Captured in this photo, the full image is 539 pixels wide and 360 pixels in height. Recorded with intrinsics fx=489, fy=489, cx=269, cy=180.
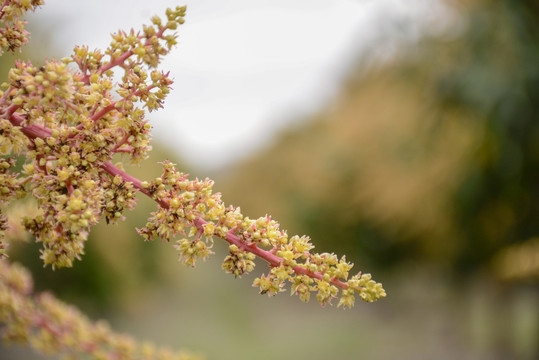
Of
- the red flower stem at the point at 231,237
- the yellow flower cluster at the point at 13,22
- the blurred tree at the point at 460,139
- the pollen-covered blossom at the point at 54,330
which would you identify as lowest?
the pollen-covered blossom at the point at 54,330

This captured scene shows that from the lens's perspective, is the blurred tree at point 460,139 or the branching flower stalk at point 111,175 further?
the blurred tree at point 460,139

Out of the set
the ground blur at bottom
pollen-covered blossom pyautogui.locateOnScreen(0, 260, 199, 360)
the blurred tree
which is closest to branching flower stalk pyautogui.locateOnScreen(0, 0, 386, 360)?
pollen-covered blossom pyautogui.locateOnScreen(0, 260, 199, 360)

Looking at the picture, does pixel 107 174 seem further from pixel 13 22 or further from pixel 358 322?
pixel 358 322

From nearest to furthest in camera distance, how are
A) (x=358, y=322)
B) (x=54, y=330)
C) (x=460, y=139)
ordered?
(x=54, y=330), (x=460, y=139), (x=358, y=322)

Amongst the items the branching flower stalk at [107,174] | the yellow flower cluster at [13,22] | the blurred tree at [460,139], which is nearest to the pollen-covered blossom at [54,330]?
the branching flower stalk at [107,174]

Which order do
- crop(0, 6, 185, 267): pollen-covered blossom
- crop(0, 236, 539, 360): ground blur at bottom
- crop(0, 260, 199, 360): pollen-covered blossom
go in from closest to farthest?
1. crop(0, 6, 185, 267): pollen-covered blossom
2. crop(0, 260, 199, 360): pollen-covered blossom
3. crop(0, 236, 539, 360): ground blur at bottom

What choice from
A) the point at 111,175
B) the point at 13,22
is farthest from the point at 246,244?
the point at 13,22

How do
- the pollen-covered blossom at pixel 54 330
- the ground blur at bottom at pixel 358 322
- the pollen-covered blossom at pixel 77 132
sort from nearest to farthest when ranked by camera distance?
the pollen-covered blossom at pixel 77 132 → the pollen-covered blossom at pixel 54 330 → the ground blur at bottom at pixel 358 322

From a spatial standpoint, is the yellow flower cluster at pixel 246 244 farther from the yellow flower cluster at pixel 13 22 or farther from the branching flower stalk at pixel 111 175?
the yellow flower cluster at pixel 13 22

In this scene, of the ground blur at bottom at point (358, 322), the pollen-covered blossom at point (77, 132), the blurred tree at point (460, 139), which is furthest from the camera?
the ground blur at bottom at point (358, 322)

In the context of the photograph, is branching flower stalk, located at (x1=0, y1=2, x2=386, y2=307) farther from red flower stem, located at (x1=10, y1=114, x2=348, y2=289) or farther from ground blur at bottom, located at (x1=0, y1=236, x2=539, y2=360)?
ground blur at bottom, located at (x1=0, y1=236, x2=539, y2=360)

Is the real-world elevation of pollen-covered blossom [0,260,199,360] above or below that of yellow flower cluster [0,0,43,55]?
below

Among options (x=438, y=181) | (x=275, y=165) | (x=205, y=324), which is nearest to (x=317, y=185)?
(x=275, y=165)

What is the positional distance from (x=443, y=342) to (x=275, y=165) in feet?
25.1
